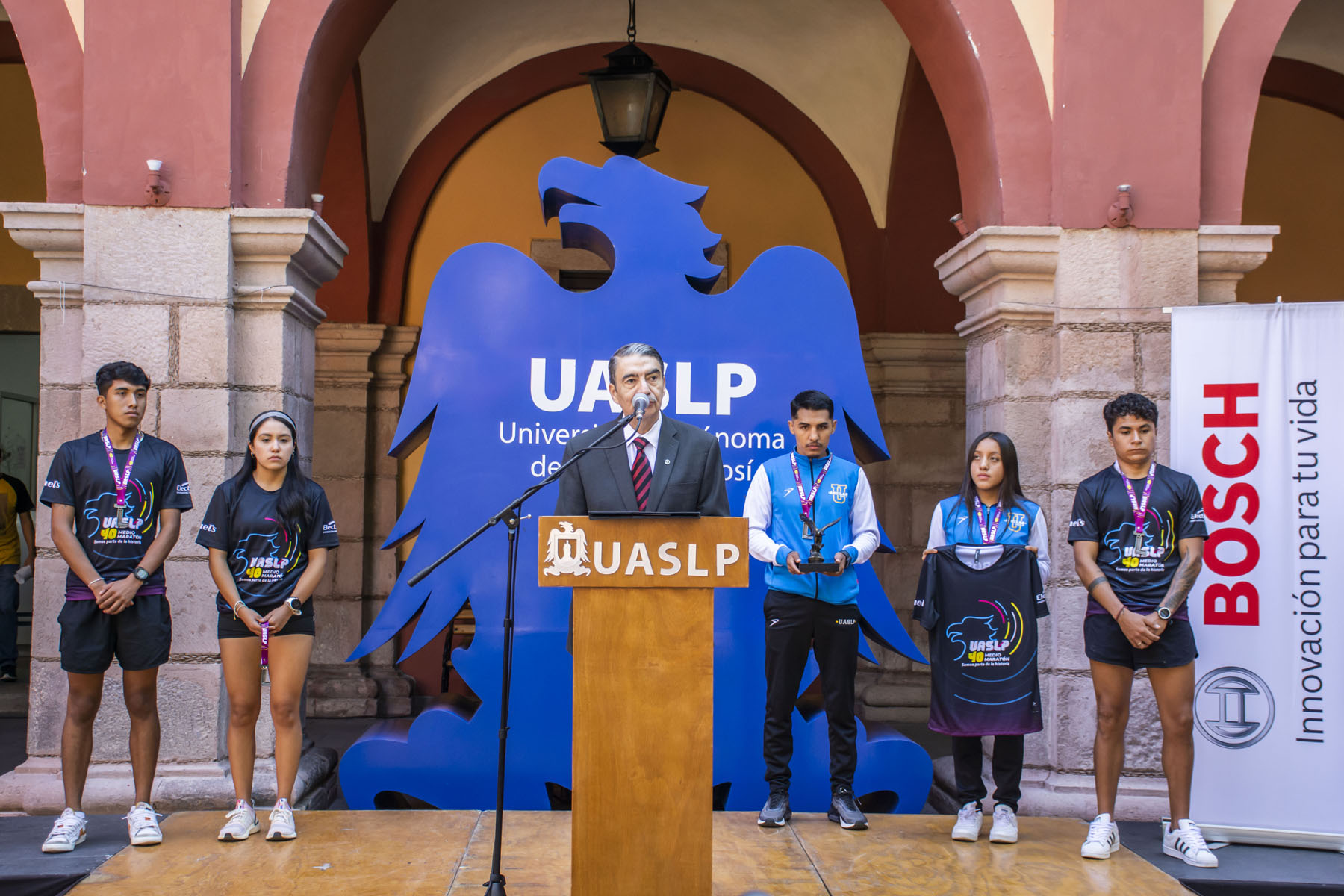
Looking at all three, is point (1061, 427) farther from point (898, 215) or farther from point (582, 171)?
point (898, 215)

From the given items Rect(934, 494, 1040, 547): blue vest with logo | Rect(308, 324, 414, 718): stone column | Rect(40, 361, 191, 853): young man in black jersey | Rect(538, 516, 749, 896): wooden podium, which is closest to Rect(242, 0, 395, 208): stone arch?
Rect(40, 361, 191, 853): young man in black jersey

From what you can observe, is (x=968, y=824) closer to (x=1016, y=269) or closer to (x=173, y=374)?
(x=1016, y=269)

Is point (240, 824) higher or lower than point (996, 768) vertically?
lower

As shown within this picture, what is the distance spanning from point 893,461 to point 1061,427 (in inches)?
110

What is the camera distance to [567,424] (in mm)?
4965

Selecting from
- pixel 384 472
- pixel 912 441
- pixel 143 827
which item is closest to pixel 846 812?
pixel 143 827

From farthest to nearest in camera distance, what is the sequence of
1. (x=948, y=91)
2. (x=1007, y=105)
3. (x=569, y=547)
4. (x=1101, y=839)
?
1. (x=948, y=91)
2. (x=1007, y=105)
3. (x=1101, y=839)
4. (x=569, y=547)

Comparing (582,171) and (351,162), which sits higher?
(351,162)

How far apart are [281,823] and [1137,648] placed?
3.27 metres

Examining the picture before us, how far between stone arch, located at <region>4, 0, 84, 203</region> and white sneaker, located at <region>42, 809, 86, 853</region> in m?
2.62

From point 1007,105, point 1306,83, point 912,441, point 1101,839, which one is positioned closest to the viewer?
point 1101,839

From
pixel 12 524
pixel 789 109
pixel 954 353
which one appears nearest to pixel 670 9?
pixel 789 109

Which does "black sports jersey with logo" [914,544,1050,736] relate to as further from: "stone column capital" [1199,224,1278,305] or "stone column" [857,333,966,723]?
"stone column" [857,333,966,723]

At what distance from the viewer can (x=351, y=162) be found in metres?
7.62
